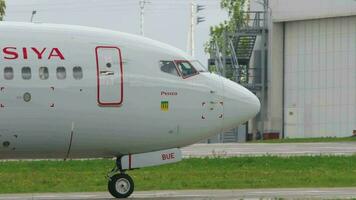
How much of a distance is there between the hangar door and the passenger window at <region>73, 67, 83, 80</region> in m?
58.2

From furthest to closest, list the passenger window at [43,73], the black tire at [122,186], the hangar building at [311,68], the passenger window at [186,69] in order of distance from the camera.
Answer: the hangar building at [311,68]
the passenger window at [186,69]
the black tire at [122,186]
the passenger window at [43,73]

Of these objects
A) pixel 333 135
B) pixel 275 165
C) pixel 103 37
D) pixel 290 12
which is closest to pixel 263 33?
pixel 290 12

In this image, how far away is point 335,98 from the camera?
8312 cm

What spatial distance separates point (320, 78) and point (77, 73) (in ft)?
198

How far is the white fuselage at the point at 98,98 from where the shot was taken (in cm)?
2483

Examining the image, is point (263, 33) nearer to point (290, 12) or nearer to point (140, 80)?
point (290, 12)

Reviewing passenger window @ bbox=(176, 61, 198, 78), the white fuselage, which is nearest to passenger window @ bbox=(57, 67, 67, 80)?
the white fuselage

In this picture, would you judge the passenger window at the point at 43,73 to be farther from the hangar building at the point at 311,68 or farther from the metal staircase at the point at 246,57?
the metal staircase at the point at 246,57

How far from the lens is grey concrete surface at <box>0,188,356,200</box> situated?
88.0 ft

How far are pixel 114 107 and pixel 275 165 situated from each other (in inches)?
627

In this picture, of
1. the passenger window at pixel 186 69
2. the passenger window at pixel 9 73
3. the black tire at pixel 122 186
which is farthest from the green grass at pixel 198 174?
the passenger window at pixel 9 73

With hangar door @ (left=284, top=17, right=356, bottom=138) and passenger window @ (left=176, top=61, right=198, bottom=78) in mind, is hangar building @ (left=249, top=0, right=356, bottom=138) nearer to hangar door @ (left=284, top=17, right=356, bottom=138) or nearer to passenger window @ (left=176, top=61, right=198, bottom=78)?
hangar door @ (left=284, top=17, right=356, bottom=138)

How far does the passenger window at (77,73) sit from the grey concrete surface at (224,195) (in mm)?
3297

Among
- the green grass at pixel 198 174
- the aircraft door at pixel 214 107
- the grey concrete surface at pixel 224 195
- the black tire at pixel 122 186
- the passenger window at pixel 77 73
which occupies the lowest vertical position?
the green grass at pixel 198 174
